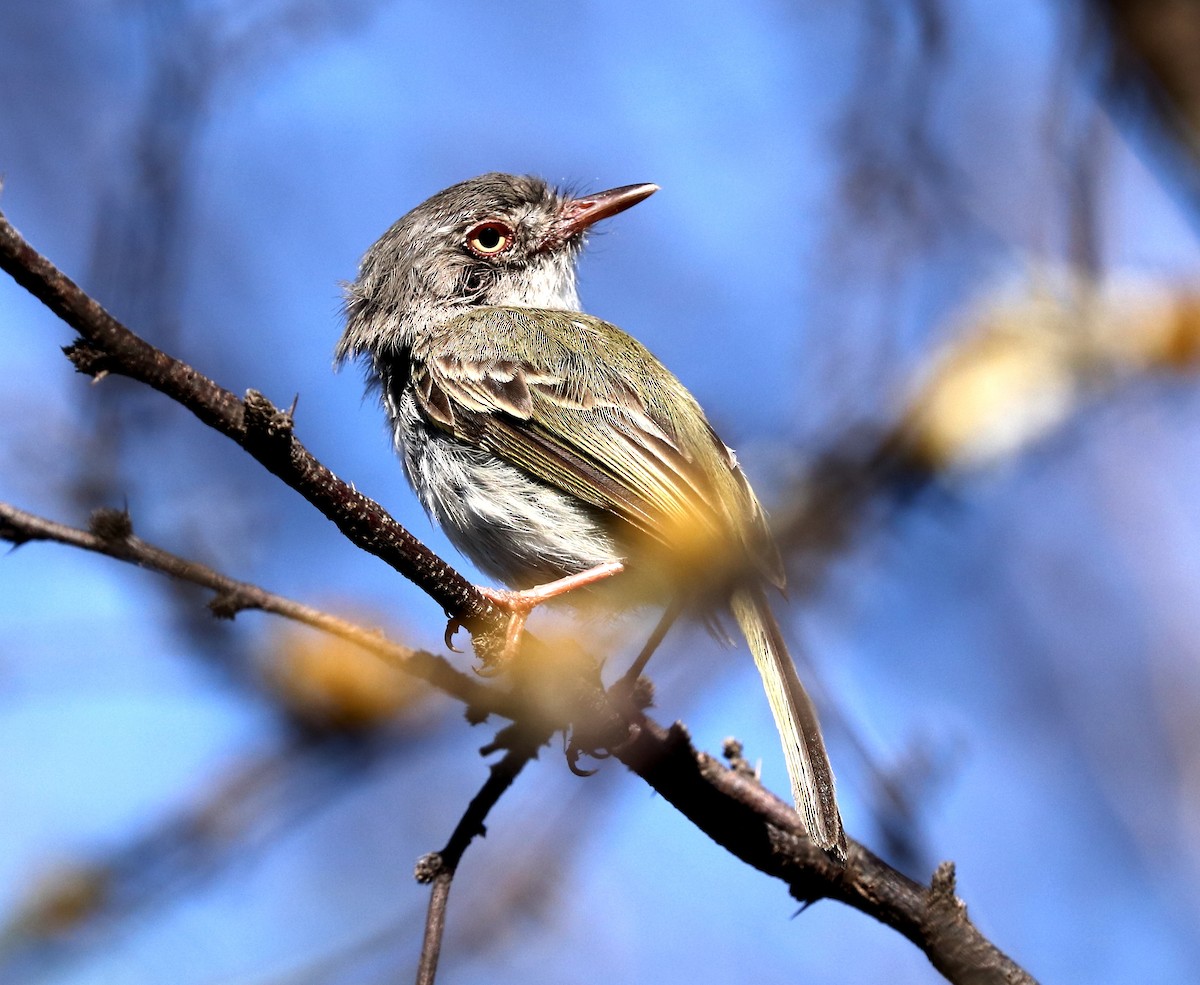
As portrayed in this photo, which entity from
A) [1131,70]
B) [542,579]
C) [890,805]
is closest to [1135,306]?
[1131,70]

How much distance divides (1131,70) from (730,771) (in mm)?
3044

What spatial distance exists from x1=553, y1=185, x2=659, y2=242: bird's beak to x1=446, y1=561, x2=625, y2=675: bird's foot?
2.05 m

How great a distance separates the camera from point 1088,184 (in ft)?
13.6

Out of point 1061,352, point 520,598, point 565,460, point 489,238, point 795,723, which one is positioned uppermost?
point 489,238

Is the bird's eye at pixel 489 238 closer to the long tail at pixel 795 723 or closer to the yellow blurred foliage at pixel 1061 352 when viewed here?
the yellow blurred foliage at pixel 1061 352

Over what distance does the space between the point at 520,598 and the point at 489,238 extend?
2.41 m

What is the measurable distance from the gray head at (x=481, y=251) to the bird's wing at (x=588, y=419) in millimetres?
466

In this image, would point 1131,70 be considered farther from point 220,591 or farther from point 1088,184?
point 220,591

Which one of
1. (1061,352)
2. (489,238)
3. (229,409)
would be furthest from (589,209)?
(229,409)

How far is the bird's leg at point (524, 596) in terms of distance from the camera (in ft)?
10.8

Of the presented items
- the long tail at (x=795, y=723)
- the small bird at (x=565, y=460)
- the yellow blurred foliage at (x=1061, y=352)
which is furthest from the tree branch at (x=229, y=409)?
the yellow blurred foliage at (x=1061, y=352)

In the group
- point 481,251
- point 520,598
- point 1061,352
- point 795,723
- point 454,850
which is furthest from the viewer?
point 481,251

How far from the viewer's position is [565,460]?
4.24m

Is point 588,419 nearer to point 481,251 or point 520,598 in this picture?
point 520,598
